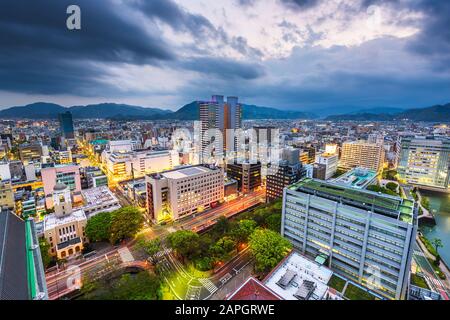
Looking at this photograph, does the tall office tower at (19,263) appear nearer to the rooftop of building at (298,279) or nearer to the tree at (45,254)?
the tree at (45,254)

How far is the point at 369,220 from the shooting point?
17422 millimetres

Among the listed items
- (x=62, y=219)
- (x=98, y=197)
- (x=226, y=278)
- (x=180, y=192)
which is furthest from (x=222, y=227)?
(x=98, y=197)

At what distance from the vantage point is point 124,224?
77.7 feet

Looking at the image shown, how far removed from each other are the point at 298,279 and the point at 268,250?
3.67 meters

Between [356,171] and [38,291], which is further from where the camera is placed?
[356,171]

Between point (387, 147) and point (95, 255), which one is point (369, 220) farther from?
point (387, 147)

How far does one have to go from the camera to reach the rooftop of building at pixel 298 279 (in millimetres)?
13959

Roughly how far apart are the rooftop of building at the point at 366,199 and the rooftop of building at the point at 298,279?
7034 mm

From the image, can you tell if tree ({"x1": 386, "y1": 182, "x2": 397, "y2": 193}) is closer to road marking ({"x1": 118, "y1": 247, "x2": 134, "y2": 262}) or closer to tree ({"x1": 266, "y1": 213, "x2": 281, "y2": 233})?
tree ({"x1": 266, "y1": 213, "x2": 281, "y2": 233})

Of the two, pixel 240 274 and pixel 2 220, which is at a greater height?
pixel 2 220

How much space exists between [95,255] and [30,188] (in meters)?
28.7

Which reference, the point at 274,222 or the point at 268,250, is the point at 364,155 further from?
the point at 268,250
